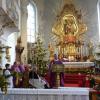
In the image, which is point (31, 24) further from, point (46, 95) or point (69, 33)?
point (46, 95)

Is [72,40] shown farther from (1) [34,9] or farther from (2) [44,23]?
(1) [34,9]

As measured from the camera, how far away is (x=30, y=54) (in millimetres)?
19500

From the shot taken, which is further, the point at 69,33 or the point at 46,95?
the point at 69,33

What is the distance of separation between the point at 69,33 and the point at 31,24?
3276mm

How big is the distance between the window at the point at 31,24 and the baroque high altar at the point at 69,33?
1703mm

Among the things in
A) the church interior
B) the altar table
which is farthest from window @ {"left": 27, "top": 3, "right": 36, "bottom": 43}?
the altar table

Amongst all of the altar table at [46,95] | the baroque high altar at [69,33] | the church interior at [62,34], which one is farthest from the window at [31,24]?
A: the altar table at [46,95]

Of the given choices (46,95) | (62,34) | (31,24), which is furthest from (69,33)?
(46,95)

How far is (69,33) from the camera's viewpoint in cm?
2147

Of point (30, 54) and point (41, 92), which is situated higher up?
point (30, 54)

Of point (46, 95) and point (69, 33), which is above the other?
point (69, 33)

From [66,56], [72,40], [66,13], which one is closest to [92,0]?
[66,13]

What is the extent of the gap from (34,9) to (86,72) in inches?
311

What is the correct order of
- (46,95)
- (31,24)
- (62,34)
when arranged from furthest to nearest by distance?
(31,24), (62,34), (46,95)
